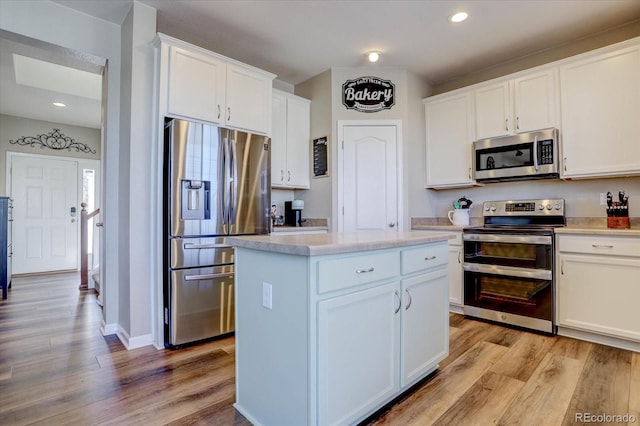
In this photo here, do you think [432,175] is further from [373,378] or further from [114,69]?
[114,69]

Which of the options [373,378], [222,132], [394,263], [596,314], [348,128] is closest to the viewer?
[373,378]

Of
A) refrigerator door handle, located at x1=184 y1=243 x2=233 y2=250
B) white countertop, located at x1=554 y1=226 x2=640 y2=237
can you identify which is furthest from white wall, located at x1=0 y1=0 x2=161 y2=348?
white countertop, located at x1=554 y1=226 x2=640 y2=237

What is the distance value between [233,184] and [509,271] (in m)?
2.60

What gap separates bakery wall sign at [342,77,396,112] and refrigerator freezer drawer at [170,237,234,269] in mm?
2190

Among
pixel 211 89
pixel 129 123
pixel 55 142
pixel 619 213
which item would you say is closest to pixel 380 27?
pixel 211 89

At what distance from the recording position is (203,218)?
2.69 m

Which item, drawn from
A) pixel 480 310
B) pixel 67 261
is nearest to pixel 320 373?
pixel 480 310

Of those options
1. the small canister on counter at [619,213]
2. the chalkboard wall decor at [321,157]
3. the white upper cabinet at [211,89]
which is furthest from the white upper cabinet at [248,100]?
the small canister on counter at [619,213]

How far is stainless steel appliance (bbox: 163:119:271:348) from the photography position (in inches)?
100

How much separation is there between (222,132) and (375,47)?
5.89 ft

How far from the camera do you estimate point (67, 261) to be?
235 inches

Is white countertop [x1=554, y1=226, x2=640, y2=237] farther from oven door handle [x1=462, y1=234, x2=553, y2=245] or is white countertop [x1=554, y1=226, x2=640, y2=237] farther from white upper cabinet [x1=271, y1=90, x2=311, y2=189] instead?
white upper cabinet [x1=271, y1=90, x2=311, y2=189]

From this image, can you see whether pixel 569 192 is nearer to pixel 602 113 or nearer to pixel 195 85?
pixel 602 113

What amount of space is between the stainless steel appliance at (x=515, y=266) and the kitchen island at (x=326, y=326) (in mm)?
1532
